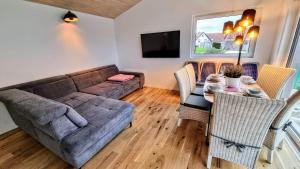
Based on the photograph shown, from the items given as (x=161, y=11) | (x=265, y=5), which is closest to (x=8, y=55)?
(x=161, y=11)

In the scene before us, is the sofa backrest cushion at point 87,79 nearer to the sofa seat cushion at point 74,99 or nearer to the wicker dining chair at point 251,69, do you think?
the sofa seat cushion at point 74,99

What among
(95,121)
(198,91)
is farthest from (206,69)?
(95,121)

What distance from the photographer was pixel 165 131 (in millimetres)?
2201

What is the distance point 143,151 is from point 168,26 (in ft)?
10.0

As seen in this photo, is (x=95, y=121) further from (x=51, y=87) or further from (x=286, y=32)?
(x=286, y=32)

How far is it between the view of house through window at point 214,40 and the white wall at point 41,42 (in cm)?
277

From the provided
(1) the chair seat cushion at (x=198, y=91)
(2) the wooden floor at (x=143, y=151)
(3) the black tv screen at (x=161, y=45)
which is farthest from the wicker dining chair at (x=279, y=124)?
(3) the black tv screen at (x=161, y=45)

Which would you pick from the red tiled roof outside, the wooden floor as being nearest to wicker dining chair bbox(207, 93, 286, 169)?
the wooden floor

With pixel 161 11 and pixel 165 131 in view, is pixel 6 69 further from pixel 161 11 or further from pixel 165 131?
pixel 161 11

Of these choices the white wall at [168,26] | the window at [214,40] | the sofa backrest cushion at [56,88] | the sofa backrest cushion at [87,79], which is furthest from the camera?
the sofa backrest cushion at [87,79]

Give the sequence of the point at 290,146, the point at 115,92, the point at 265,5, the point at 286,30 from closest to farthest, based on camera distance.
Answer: the point at 290,146 → the point at 286,30 → the point at 265,5 → the point at 115,92

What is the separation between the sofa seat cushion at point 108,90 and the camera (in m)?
2.92

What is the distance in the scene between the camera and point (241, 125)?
47.0 inches

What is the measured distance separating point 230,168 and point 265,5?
305 centimetres
